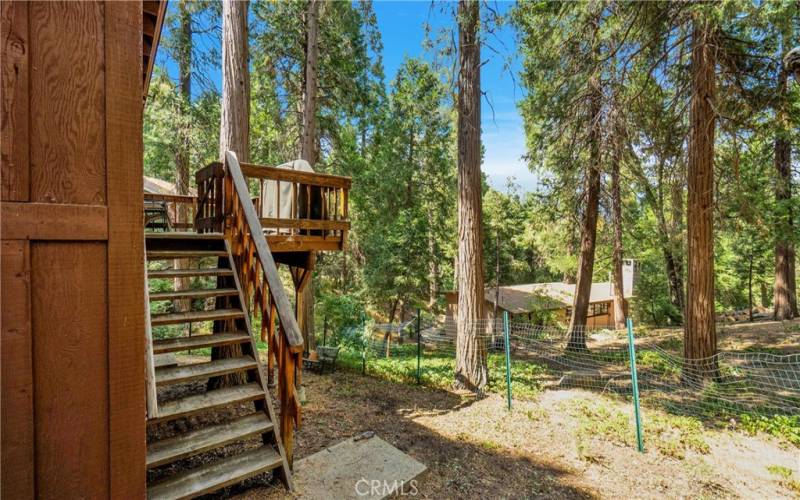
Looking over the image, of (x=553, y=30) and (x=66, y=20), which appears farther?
(x=553, y=30)

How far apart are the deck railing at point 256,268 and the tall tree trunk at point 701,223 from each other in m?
6.73

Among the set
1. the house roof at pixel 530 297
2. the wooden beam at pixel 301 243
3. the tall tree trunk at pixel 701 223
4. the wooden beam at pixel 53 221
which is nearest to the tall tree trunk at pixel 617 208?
the tall tree trunk at pixel 701 223

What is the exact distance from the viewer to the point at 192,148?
29.6 feet

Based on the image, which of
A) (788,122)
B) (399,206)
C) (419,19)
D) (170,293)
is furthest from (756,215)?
(399,206)

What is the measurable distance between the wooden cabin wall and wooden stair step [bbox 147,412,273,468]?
2.47 ft

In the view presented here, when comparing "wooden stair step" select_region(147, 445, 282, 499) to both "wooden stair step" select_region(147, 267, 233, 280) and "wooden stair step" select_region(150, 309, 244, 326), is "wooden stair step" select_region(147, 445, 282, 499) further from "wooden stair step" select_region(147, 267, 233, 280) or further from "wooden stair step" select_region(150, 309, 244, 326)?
"wooden stair step" select_region(147, 267, 233, 280)

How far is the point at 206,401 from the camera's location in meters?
2.61

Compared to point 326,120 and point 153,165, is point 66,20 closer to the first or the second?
point 326,120

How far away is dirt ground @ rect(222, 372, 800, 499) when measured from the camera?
3.18 metres

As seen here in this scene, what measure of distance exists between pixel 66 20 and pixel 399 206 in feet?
50.2

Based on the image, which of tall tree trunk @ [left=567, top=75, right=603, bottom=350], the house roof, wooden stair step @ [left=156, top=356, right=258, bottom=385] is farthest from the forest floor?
the house roof

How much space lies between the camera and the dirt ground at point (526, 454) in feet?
10.4

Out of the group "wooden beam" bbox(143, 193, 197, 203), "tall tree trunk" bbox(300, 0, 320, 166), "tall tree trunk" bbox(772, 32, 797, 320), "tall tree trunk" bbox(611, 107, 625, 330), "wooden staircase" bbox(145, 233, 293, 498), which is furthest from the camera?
"tall tree trunk" bbox(300, 0, 320, 166)

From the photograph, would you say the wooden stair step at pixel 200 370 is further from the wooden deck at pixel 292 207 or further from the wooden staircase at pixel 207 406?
the wooden deck at pixel 292 207
